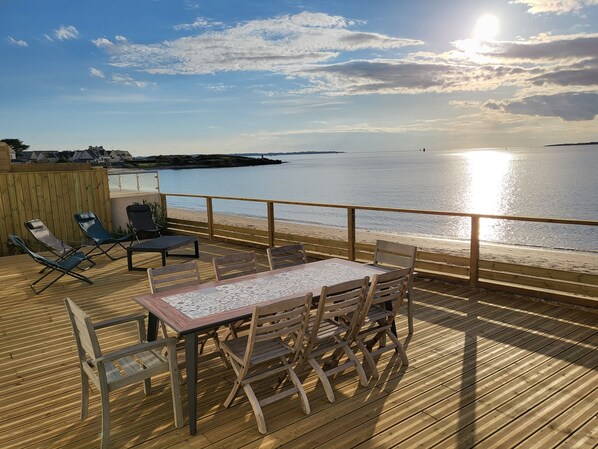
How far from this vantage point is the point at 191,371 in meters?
2.41

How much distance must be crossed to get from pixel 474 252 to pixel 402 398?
9.49ft

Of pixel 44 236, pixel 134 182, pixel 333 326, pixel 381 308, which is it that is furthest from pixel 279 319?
pixel 134 182

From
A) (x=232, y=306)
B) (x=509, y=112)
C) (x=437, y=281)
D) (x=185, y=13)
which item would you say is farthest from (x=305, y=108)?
(x=232, y=306)

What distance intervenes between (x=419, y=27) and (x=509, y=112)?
2663 centimetres

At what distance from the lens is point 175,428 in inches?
98.4

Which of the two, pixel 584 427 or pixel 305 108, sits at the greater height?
pixel 305 108

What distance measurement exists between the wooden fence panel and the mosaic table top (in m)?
7.05

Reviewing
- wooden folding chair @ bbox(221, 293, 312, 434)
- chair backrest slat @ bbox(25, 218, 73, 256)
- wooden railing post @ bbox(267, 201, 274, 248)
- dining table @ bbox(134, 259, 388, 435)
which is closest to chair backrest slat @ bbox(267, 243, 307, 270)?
dining table @ bbox(134, 259, 388, 435)

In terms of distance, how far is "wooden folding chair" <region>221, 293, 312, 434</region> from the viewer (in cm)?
230

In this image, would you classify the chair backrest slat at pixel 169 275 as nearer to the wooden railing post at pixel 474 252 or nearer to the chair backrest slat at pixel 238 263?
the chair backrest slat at pixel 238 263

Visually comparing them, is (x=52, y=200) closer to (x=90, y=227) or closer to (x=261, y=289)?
(x=90, y=227)

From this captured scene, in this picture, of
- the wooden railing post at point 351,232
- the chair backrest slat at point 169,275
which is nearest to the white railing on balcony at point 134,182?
the wooden railing post at point 351,232

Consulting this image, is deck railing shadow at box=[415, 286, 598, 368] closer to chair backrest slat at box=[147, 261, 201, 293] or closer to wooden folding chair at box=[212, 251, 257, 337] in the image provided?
wooden folding chair at box=[212, 251, 257, 337]

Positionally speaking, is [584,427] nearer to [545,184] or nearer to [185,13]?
[185,13]
